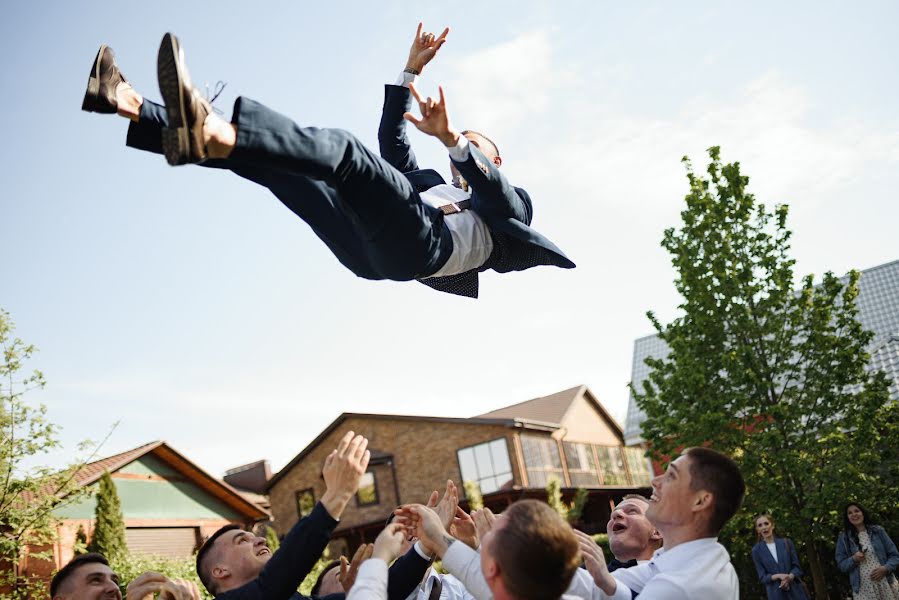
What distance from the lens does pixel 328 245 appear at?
3863 millimetres

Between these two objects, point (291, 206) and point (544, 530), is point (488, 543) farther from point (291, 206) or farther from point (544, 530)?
point (291, 206)

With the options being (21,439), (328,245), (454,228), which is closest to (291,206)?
(328,245)

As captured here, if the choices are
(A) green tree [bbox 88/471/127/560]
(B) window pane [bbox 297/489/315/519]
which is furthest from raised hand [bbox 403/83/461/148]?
(B) window pane [bbox 297/489/315/519]

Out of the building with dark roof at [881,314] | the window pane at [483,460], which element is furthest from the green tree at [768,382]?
the window pane at [483,460]

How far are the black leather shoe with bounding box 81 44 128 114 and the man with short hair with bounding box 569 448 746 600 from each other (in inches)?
105

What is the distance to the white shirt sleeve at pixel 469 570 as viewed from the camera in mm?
2855

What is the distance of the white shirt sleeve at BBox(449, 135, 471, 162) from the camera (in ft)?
11.0

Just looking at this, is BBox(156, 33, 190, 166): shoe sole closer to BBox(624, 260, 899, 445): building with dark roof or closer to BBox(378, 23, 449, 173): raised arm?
BBox(378, 23, 449, 173): raised arm

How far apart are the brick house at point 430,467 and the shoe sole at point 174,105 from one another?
28.5m

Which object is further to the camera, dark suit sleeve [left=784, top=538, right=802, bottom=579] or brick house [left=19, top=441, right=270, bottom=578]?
brick house [left=19, top=441, right=270, bottom=578]

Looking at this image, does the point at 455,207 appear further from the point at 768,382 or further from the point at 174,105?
the point at 768,382

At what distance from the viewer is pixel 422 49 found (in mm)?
3967

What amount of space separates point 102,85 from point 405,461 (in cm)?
3063

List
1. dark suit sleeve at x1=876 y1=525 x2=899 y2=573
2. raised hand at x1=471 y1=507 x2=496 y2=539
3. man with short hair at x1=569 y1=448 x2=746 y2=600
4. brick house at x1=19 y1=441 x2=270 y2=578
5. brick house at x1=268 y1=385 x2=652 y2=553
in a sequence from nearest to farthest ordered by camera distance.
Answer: man with short hair at x1=569 y1=448 x2=746 y2=600 < raised hand at x1=471 y1=507 x2=496 y2=539 < dark suit sleeve at x1=876 y1=525 x2=899 y2=573 < brick house at x1=19 y1=441 x2=270 y2=578 < brick house at x1=268 y1=385 x2=652 y2=553
